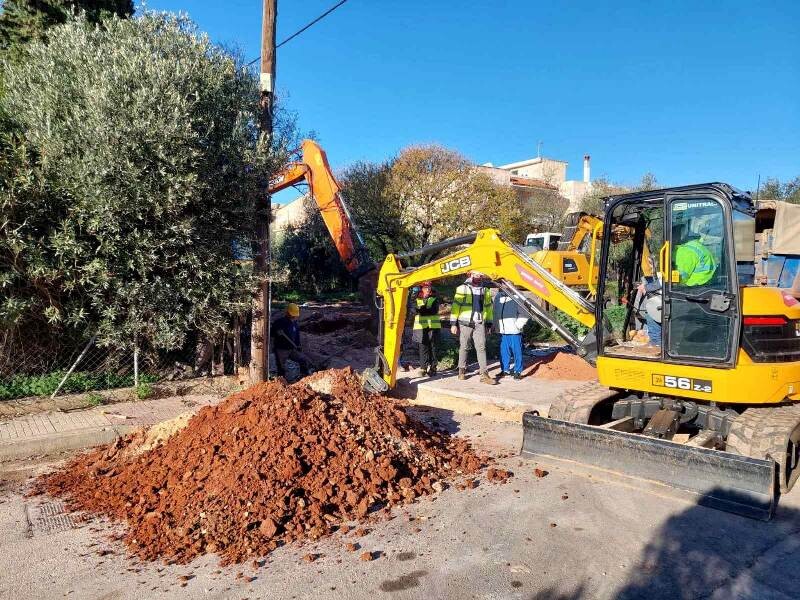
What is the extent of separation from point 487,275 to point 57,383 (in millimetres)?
6157

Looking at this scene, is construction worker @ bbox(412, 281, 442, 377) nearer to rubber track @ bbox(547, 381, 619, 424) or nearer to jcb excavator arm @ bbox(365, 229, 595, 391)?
jcb excavator arm @ bbox(365, 229, 595, 391)

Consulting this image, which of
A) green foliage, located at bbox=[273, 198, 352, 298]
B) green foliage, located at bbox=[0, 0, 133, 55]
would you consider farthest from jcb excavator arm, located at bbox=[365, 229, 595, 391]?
green foliage, located at bbox=[273, 198, 352, 298]

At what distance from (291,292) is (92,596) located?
2584 centimetres

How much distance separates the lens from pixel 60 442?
6715 mm

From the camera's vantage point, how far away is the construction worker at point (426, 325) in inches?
406

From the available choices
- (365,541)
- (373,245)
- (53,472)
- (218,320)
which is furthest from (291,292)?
(365,541)

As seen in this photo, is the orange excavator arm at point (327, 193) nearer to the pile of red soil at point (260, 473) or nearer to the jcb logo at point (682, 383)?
the pile of red soil at point (260, 473)

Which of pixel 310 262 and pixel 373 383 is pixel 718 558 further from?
pixel 310 262

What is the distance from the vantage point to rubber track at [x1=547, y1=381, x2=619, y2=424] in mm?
5910

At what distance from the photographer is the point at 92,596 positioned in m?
3.67

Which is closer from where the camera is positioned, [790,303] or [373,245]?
[790,303]

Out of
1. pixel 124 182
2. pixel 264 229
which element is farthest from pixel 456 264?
pixel 124 182

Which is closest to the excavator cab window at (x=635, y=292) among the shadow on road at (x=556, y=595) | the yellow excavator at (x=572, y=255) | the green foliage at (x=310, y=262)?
the shadow on road at (x=556, y=595)

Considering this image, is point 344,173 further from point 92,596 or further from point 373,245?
A: point 92,596
